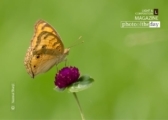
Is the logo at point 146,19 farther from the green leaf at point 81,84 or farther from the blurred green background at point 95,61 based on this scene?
the green leaf at point 81,84

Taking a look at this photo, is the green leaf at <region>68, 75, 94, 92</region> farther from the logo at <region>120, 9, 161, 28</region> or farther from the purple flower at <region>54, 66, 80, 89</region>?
the logo at <region>120, 9, 161, 28</region>

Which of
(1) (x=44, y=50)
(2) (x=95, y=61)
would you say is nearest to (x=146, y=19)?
(2) (x=95, y=61)

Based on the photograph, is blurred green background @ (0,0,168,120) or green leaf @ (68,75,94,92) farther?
blurred green background @ (0,0,168,120)

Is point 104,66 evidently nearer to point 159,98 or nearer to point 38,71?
point 159,98

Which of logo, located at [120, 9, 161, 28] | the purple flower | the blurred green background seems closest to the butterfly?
the purple flower

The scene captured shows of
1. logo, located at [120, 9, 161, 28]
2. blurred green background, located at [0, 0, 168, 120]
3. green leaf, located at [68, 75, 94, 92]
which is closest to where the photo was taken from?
green leaf, located at [68, 75, 94, 92]

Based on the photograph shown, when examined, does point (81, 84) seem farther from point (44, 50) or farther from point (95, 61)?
point (95, 61)
